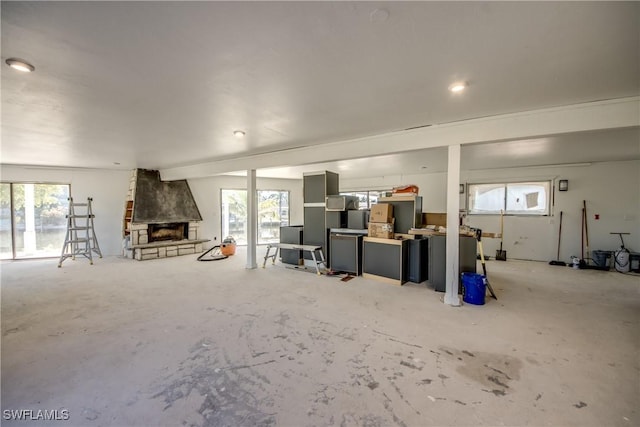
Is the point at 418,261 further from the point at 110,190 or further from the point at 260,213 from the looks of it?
the point at 110,190

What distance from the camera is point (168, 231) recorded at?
24.8ft

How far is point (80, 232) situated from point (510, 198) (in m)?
11.6

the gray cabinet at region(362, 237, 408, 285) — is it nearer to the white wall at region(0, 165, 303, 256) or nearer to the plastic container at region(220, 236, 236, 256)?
the plastic container at region(220, 236, 236, 256)

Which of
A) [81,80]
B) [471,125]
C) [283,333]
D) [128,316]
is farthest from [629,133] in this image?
[128,316]

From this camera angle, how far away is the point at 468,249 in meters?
3.94

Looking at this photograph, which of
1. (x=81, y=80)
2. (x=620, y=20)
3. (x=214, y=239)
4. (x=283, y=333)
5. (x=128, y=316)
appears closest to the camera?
(x=620, y=20)

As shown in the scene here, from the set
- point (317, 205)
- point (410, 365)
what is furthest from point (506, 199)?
point (410, 365)

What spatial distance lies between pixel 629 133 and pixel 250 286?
5923 mm

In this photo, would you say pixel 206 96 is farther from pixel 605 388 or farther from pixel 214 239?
pixel 214 239

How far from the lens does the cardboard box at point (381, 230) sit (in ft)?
15.1

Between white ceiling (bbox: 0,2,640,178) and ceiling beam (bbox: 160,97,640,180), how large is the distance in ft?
0.48

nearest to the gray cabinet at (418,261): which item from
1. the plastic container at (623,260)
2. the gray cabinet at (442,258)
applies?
the gray cabinet at (442,258)

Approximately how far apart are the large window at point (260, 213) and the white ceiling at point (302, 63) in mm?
5337

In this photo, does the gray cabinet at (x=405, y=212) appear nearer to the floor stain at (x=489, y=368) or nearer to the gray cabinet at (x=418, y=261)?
the gray cabinet at (x=418, y=261)
